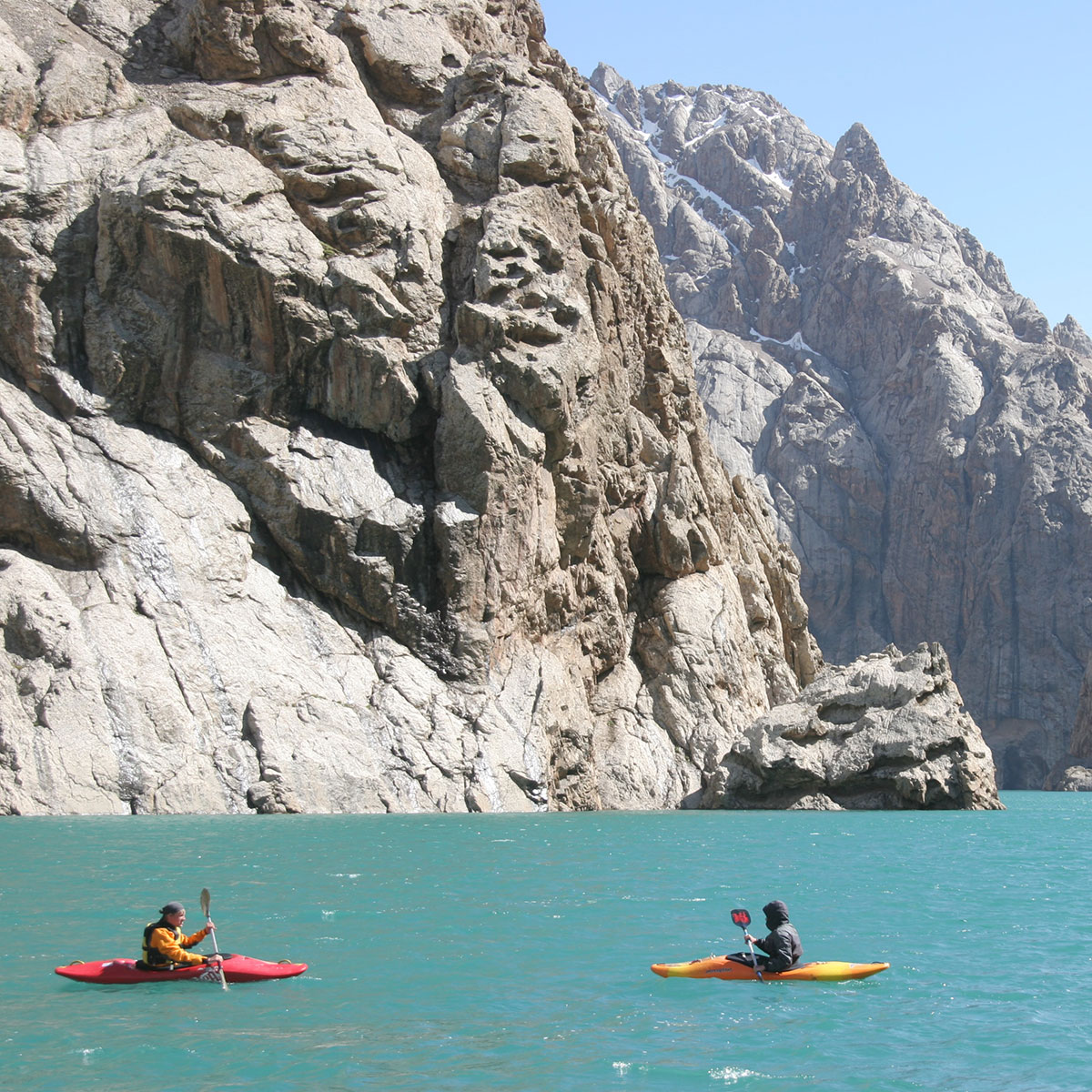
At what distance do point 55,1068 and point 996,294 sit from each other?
17847 cm

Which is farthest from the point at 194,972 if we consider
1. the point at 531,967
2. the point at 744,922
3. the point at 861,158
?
the point at 861,158

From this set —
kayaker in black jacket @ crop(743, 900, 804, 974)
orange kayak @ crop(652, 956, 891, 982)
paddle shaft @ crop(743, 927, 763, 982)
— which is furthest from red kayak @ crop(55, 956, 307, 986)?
kayaker in black jacket @ crop(743, 900, 804, 974)

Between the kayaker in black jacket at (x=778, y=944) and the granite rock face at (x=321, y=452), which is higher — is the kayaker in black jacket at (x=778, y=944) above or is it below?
below

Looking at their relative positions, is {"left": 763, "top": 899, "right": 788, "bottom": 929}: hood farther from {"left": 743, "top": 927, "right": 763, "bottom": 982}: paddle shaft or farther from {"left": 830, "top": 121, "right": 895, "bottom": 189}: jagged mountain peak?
{"left": 830, "top": 121, "right": 895, "bottom": 189}: jagged mountain peak

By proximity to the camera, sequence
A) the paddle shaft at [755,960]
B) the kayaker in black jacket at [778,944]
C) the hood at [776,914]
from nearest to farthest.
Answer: the paddle shaft at [755,960], the kayaker in black jacket at [778,944], the hood at [776,914]

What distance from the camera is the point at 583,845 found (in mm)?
33562

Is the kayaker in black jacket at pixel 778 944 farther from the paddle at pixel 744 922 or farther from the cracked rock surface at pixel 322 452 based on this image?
the cracked rock surface at pixel 322 452

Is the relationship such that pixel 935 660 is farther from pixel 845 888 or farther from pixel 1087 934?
pixel 1087 934

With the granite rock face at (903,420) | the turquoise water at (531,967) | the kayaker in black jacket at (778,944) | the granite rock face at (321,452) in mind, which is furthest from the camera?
the granite rock face at (903,420)

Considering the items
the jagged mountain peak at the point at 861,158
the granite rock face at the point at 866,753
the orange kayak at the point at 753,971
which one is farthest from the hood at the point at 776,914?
the jagged mountain peak at the point at 861,158

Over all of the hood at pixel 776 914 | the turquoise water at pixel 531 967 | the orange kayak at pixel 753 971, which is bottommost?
the turquoise water at pixel 531 967

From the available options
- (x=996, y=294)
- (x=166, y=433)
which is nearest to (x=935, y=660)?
(x=166, y=433)

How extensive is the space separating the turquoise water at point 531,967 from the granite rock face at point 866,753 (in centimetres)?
1518

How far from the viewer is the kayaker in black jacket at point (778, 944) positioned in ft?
56.9
